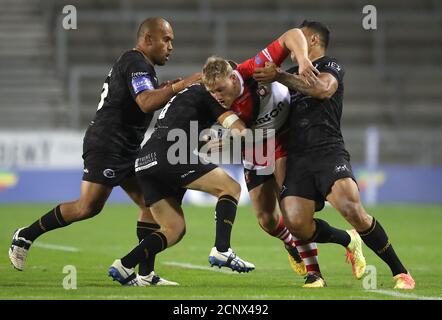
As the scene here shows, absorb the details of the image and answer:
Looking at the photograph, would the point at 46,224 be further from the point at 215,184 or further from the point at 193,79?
the point at 193,79

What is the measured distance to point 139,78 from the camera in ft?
27.6

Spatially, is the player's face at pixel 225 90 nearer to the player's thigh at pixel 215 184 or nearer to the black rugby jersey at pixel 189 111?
the black rugby jersey at pixel 189 111

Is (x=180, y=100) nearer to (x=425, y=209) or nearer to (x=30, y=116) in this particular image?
(x=425, y=209)

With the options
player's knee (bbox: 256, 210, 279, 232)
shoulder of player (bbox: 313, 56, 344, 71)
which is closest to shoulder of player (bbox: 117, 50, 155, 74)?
shoulder of player (bbox: 313, 56, 344, 71)

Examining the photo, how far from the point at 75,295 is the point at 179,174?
4.60 ft

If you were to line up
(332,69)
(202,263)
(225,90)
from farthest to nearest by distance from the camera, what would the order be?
1. (202,263)
2. (332,69)
3. (225,90)

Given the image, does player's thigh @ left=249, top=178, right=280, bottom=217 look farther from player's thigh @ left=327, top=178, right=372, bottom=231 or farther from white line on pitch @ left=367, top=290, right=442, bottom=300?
white line on pitch @ left=367, top=290, right=442, bottom=300

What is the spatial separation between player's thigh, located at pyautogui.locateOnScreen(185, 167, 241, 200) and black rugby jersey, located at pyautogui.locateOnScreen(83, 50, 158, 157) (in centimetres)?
104

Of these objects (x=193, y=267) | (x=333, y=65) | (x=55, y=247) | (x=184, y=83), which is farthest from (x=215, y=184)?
(x=55, y=247)

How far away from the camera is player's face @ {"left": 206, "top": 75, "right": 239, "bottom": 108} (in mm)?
7801

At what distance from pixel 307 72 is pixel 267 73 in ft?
1.10

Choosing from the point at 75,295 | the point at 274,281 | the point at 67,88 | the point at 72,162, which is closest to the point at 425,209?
the point at 72,162

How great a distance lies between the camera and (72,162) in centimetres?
2219

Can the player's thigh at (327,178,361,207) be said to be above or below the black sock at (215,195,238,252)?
above
